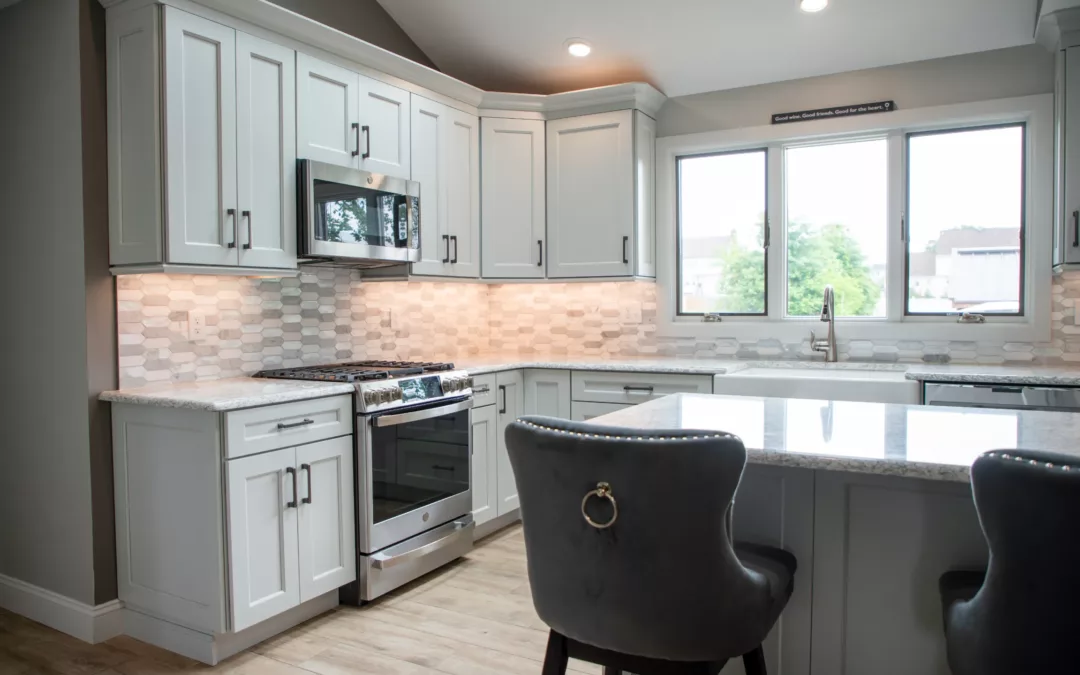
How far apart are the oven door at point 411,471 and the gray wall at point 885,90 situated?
7.27 ft

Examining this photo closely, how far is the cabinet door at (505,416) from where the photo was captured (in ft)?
12.9

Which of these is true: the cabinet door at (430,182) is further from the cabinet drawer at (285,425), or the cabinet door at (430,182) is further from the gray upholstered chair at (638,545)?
the gray upholstered chair at (638,545)

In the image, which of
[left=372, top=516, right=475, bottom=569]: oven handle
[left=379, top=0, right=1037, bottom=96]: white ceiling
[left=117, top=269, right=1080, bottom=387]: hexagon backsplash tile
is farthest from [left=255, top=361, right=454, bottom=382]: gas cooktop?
[left=379, top=0, right=1037, bottom=96]: white ceiling

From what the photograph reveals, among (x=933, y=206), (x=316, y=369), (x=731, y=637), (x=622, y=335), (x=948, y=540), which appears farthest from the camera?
(x=622, y=335)

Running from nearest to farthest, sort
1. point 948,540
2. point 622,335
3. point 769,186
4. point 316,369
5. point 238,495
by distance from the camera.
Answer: point 948,540 → point 238,495 → point 316,369 → point 769,186 → point 622,335

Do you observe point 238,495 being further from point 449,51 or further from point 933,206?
point 933,206

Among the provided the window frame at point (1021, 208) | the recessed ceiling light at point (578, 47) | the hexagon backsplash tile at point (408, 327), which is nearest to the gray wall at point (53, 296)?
the hexagon backsplash tile at point (408, 327)

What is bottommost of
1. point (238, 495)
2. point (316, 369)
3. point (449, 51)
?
point (238, 495)

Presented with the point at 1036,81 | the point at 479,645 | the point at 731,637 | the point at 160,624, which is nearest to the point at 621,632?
the point at 731,637

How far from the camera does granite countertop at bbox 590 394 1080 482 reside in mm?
1433

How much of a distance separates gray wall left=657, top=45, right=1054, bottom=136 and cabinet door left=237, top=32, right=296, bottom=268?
2.28m

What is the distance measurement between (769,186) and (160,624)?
3.62 meters

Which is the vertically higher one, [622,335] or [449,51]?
[449,51]

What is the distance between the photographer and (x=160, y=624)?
8.91ft
